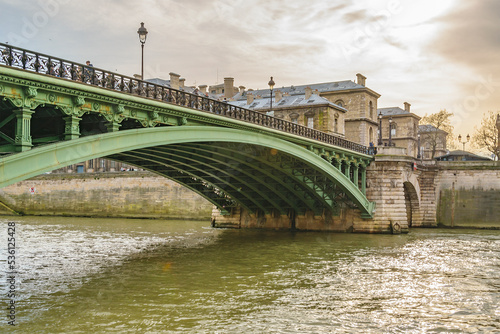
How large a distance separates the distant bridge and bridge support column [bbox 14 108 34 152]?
25 millimetres

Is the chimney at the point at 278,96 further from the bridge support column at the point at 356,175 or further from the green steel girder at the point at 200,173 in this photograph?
the bridge support column at the point at 356,175

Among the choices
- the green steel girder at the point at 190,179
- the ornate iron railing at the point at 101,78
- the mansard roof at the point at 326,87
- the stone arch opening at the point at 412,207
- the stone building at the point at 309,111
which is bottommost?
Answer: the stone arch opening at the point at 412,207

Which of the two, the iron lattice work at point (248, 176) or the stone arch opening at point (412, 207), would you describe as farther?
the stone arch opening at point (412, 207)

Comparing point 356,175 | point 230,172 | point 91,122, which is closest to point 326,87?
point 356,175

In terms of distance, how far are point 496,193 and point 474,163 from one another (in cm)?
310

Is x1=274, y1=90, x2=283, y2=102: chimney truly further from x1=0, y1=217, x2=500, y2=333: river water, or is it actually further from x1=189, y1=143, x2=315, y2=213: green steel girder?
x1=0, y1=217, x2=500, y2=333: river water

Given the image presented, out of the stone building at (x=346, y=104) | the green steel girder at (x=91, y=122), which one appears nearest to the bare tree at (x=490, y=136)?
the stone building at (x=346, y=104)

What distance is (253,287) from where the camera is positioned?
1698 cm

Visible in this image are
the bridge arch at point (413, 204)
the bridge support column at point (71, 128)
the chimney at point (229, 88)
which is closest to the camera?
the bridge support column at point (71, 128)

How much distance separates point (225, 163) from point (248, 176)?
407 cm

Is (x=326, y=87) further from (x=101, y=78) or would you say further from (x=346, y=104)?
(x=101, y=78)

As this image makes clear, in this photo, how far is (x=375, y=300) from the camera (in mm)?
15461

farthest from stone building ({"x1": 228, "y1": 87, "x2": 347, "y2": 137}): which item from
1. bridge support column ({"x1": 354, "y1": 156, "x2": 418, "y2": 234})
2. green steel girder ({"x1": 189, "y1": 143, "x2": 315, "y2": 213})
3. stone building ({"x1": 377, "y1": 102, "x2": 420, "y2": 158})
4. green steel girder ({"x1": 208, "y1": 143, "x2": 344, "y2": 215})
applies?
stone building ({"x1": 377, "y1": 102, "x2": 420, "y2": 158})

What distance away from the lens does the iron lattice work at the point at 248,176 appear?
2653 cm
